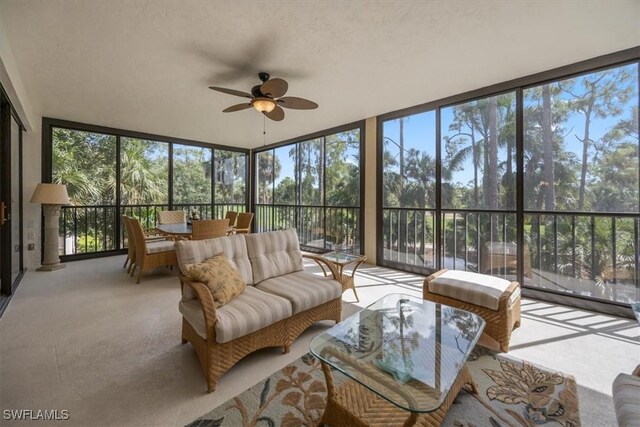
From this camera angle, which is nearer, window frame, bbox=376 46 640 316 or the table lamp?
window frame, bbox=376 46 640 316

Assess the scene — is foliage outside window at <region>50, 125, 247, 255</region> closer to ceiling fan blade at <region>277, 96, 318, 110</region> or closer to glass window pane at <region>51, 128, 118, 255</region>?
glass window pane at <region>51, 128, 118, 255</region>

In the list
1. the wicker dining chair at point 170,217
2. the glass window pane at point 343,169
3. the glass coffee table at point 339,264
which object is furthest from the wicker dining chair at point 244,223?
the glass coffee table at point 339,264

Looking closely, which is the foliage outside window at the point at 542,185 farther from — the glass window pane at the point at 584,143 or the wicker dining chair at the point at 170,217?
the wicker dining chair at the point at 170,217

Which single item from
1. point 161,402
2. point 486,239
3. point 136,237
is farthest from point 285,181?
point 161,402

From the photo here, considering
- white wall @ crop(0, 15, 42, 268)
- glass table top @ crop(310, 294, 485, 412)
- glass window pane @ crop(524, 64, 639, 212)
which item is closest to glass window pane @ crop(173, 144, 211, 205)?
white wall @ crop(0, 15, 42, 268)

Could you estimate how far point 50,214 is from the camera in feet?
14.5

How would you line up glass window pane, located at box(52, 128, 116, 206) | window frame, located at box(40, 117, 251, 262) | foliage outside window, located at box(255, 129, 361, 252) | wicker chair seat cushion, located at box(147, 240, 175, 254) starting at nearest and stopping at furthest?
wicker chair seat cushion, located at box(147, 240, 175, 254) < window frame, located at box(40, 117, 251, 262) < glass window pane, located at box(52, 128, 116, 206) < foliage outside window, located at box(255, 129, 361, 252)

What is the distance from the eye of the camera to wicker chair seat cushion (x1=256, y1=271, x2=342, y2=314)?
85.2 inches

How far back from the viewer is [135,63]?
2.91 m

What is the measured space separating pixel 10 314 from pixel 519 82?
5994 mm

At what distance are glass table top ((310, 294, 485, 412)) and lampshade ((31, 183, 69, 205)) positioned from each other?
5050mm

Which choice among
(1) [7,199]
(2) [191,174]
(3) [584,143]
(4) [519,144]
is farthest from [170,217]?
(3) [584,143]

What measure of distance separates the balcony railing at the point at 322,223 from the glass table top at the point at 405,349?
10.6 ft

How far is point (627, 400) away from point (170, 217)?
573cm
